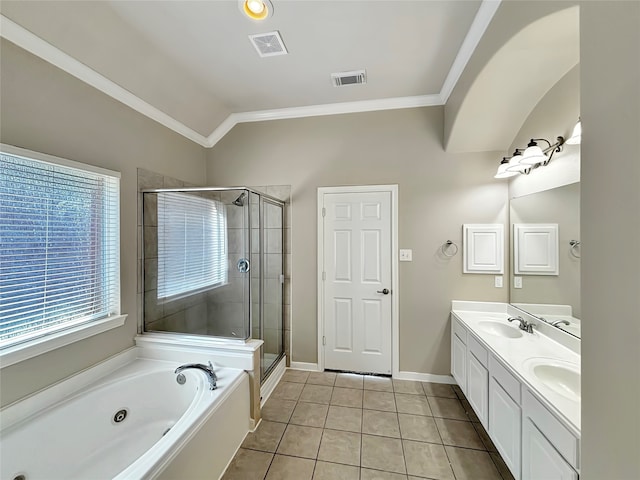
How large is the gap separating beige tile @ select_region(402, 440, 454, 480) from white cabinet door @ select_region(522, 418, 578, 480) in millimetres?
472

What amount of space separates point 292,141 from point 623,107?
2.67 metres

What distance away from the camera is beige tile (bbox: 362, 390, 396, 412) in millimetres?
2295

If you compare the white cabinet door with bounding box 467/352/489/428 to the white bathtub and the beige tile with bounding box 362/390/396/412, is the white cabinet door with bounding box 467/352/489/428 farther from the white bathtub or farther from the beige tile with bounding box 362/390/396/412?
the white bathtub

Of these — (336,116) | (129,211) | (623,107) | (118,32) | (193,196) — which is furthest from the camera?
(336,116)

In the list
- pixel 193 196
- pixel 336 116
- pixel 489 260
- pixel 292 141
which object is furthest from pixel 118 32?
pixel 489 260

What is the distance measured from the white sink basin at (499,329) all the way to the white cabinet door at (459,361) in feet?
0.78

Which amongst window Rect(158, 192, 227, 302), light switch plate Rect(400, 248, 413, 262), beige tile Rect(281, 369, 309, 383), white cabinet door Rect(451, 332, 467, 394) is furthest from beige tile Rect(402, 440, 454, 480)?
window Rect(158, 192, 227, 302)

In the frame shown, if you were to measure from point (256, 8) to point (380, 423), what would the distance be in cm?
306

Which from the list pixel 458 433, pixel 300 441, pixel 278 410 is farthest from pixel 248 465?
pixel 458 433

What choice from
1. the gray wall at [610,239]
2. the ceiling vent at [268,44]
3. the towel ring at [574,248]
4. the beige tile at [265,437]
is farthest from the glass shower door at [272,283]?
the towel ring at [574,248]

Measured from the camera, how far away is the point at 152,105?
2.31 meters

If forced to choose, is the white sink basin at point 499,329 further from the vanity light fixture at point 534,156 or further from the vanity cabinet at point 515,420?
the vanity light fixture at point 534,156

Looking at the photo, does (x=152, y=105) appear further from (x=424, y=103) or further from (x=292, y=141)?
(x=424, y=103)

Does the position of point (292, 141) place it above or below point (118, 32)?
below
